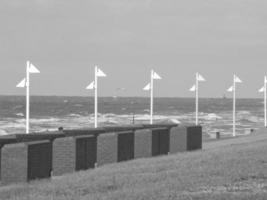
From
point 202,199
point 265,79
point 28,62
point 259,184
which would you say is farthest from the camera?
point 265,79

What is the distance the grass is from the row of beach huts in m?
0.54

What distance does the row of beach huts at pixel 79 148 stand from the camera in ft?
45.2

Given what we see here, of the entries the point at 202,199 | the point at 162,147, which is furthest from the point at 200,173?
the point at 162,147

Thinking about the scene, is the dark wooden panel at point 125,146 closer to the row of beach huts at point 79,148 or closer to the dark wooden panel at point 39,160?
the row of beach huts at point 79,148

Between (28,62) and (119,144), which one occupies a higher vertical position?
(28,62)

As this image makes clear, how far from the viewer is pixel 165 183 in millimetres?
11930

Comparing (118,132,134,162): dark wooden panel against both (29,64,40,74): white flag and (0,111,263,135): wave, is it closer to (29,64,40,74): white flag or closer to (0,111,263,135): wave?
(29,64,40,74): white flag

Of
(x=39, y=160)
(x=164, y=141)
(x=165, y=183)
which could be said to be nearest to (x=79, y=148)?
(x=39, y=160)

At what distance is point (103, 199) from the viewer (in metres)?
10.4

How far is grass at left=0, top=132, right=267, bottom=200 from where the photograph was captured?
10.6 m

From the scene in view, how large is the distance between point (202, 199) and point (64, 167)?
6304mm

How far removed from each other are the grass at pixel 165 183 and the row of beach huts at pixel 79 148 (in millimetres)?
537

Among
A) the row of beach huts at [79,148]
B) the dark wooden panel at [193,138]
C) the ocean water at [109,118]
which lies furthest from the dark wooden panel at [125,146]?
the ocean water at [109,118]

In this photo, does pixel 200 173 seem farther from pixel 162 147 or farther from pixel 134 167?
pixel 162 147
